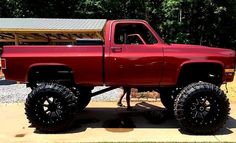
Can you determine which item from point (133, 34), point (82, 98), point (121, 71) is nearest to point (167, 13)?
point (82, 98)

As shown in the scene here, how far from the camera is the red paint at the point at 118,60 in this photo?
29.2 ft

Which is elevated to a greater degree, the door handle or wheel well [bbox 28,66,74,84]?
the door handle

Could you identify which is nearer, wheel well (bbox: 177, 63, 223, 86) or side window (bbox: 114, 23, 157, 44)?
wheel well (bbox: 177, 63, 223, 86)

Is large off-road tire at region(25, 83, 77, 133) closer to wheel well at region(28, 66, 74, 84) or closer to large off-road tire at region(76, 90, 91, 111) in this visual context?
wheel well at region(28, 66, 74, 84)

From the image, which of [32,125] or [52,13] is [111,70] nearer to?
[32,125]

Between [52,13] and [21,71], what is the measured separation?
3752 centimetres

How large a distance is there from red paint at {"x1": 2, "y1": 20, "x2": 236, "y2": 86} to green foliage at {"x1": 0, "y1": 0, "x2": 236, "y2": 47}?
86.7ft

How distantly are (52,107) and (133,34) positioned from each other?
237cm

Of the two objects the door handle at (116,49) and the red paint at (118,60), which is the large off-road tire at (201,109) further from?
the door handle at (116,49)

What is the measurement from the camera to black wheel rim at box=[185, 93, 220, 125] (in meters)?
8.74

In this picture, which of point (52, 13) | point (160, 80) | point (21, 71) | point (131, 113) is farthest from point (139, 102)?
point (52, 13)

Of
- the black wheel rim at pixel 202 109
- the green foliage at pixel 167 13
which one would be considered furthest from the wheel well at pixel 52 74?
the green foliage at pixel 167 13

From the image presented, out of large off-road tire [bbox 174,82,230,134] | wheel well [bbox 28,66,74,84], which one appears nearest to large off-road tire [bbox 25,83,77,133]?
wheel well [bbox 28,66,74,84]

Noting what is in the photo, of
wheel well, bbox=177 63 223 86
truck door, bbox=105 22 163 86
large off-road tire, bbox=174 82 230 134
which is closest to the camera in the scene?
large off-road tire, bbox=174 82 230 134
